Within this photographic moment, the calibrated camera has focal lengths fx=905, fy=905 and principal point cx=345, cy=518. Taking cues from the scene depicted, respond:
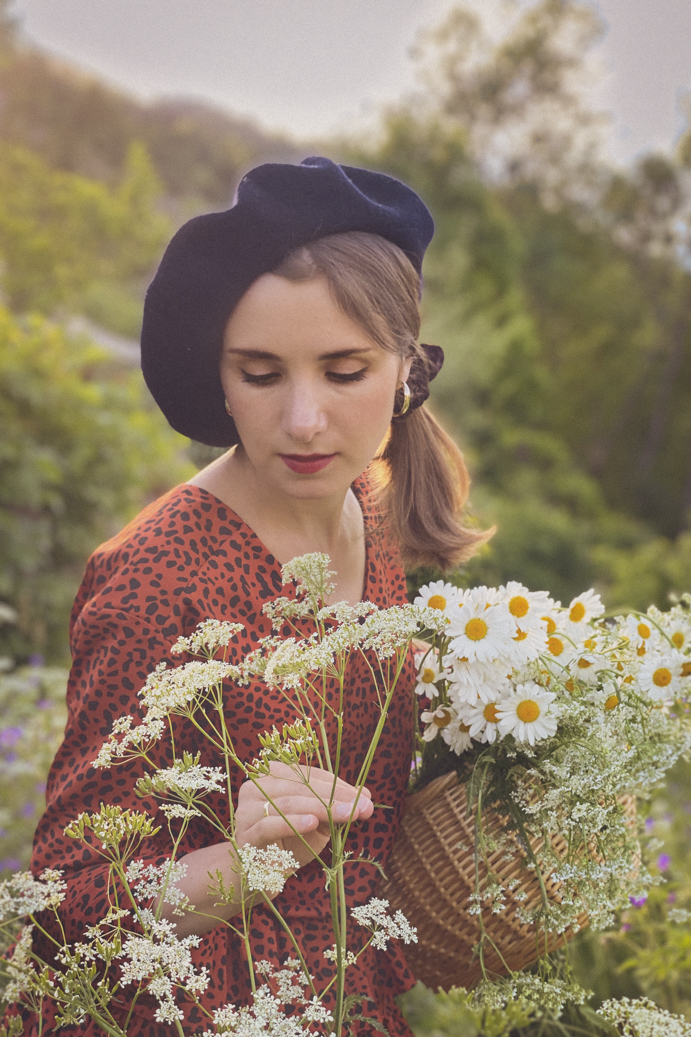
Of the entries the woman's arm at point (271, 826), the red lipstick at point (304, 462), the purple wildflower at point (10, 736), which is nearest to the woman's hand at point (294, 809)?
the woman's arm at point (271, 826)

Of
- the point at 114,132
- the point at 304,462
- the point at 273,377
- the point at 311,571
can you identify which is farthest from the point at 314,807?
the point at 114,132

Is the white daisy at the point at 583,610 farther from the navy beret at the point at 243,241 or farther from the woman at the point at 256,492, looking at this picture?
the navy beret at the point at 243,241

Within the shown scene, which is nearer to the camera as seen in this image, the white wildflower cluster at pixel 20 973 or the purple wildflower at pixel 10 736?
the white wildflower cluster at pixel 20 973

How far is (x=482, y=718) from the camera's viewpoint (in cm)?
134

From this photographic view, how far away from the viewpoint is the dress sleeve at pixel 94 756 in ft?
4.38

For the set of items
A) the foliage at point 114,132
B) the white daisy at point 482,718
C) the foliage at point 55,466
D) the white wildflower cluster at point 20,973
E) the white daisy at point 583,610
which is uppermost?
the foliage at point 114,132

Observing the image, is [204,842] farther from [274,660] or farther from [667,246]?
[667,246]

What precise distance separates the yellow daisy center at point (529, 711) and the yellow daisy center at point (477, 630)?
0.11m

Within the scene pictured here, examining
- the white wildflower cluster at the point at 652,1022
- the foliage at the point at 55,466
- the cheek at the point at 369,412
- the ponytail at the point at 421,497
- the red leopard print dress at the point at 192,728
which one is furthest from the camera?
the foliage at the point at 55,466

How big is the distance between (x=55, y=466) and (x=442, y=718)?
366cm

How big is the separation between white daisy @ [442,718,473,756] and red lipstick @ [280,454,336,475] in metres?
0.47

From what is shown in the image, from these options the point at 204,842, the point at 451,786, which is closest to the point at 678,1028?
the point at 451,786

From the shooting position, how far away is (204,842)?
1.48 meters

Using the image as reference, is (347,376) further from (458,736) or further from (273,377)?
(458,736)
